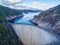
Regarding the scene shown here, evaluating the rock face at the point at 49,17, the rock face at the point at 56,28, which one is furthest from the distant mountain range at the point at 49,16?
the rock face at the point at 56,28

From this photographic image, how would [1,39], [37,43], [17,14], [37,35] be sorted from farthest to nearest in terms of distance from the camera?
[17,14], [37,35], [37,43], [1,39]

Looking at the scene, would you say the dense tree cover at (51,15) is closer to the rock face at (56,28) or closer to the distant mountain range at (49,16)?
the distant mountain range at (49,16)

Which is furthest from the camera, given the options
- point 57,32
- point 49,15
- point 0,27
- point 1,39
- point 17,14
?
point 49,15

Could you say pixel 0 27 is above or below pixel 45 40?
above

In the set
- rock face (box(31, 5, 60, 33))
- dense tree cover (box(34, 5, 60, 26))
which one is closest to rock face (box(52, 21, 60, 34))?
rock face (box(31, 5, 60, 33))

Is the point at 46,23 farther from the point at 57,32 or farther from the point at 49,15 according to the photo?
the point at 57,32

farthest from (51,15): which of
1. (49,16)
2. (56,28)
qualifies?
(56,28)

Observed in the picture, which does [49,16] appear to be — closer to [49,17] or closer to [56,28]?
[49,17]

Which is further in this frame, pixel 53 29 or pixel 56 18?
pixel 56 18

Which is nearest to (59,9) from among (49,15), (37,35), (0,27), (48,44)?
(49,15)
